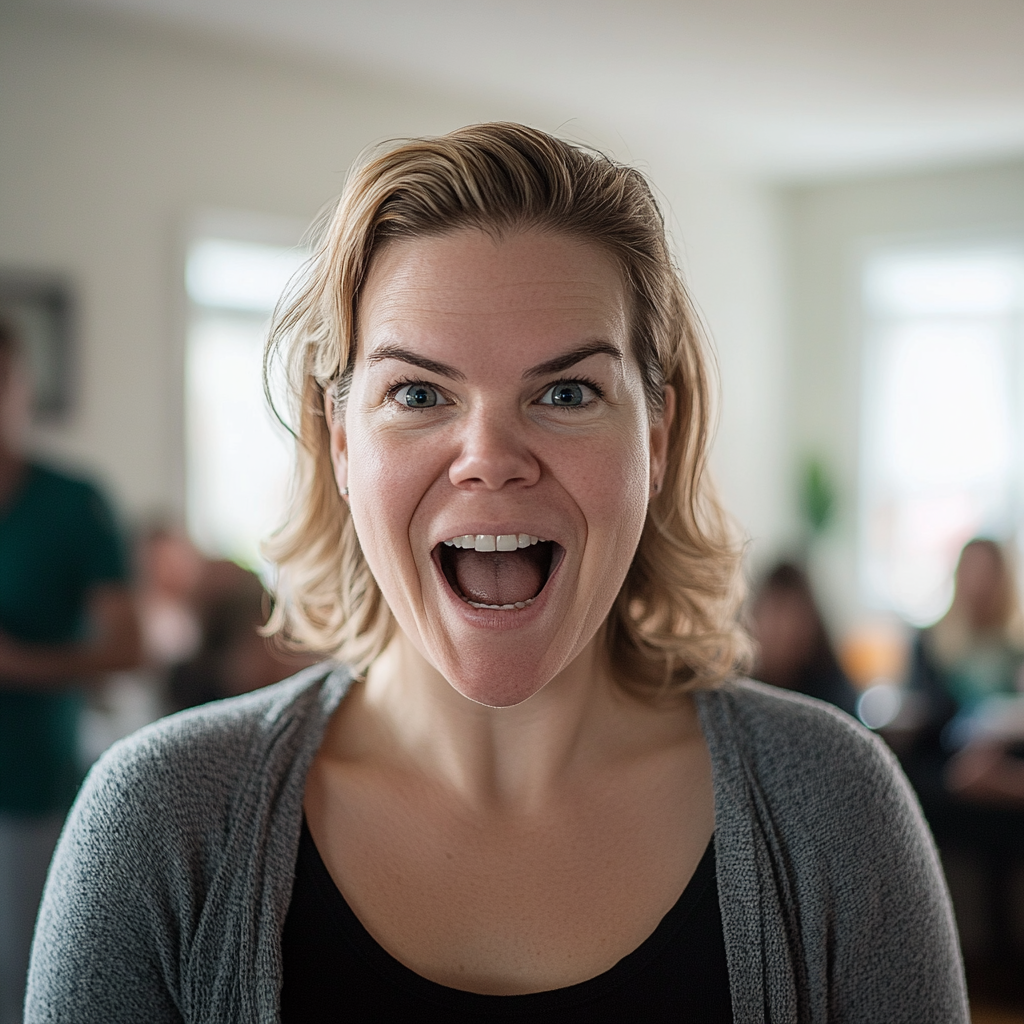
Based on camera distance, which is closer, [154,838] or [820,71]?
[154,838]

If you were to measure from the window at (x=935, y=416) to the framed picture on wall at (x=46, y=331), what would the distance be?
16.1 ft

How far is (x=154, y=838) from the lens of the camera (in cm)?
99

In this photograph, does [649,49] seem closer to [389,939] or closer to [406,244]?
[406,244]

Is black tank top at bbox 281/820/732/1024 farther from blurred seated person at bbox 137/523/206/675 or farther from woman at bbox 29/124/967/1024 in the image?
blurred seated person at bbox 137/523/206/675

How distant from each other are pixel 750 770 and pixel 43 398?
3830mm

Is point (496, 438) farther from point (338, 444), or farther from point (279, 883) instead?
point (279, 883)

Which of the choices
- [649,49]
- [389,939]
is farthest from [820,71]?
[389,939]

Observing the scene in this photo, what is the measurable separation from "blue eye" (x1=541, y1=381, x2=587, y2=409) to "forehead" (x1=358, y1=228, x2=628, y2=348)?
0.16 feet

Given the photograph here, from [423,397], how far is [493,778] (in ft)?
1.30

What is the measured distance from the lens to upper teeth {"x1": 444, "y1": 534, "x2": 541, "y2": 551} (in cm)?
100

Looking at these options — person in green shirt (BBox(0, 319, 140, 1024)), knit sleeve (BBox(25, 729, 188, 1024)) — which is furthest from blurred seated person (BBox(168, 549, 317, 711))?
knit sleeve (BBox(25, 729, 188, 1024))

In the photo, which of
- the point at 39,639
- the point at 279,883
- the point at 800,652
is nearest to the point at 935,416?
the point at 800,652

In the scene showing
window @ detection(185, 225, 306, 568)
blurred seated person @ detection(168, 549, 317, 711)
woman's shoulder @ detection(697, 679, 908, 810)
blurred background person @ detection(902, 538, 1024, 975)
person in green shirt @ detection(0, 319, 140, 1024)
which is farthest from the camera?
window @ detection(185, 225, 306, 568)

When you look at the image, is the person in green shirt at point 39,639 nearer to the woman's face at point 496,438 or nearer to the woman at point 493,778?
the woman at point 493,778
